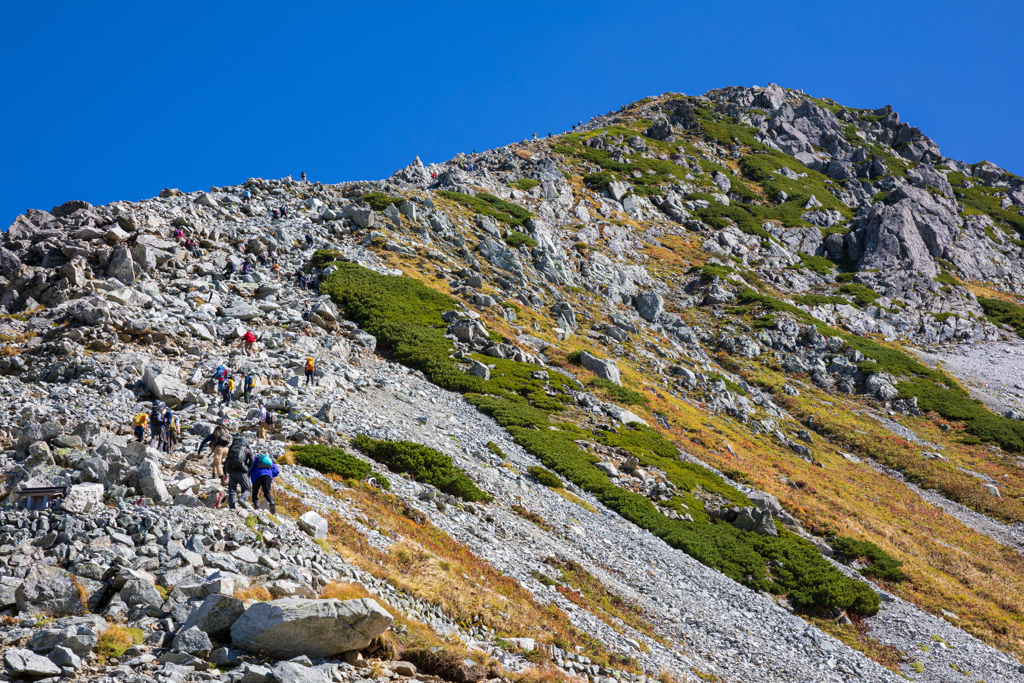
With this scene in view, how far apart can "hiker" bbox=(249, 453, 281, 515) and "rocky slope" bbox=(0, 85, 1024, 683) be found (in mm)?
1199

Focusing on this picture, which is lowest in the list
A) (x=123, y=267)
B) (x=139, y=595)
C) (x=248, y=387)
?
(x=139, y=595)

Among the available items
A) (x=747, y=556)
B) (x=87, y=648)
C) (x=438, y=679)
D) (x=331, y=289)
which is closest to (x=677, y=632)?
(x=747, y=556)

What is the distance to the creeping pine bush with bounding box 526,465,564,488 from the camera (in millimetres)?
28688

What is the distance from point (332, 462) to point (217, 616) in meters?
11.5

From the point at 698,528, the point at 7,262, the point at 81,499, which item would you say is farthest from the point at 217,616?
the point at 7,262

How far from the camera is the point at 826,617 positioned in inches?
998

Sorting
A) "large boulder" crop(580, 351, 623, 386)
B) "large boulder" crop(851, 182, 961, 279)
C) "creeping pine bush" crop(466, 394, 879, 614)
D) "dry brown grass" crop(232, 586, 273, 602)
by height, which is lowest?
"dry brown grass" crop(232, 586, 273, 602)

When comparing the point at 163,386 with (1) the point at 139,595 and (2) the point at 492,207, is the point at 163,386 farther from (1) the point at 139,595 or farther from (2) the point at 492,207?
(2) the point at 492,207

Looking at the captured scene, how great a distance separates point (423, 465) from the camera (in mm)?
24312

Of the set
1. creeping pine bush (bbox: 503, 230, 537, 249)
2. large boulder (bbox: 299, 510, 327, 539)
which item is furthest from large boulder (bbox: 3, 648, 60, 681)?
creeping pine bush (bbox: 503, 230, 537, 249)

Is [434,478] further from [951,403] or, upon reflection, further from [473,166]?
[473,166]

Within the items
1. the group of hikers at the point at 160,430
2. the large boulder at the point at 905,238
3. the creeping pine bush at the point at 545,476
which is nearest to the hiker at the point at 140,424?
the group of hikers at the point at 160,430

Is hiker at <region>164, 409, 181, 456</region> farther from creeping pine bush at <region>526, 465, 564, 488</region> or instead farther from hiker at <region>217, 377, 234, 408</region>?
creeping pine bush at <region>526, 465, 564, 488</region>

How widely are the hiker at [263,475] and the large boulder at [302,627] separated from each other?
5.49m
